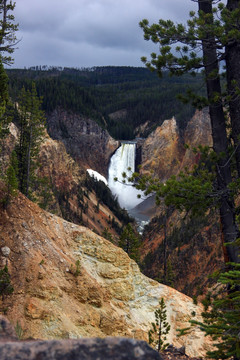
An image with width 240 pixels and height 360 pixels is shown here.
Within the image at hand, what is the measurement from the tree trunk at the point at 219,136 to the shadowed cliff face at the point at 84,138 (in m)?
88.2

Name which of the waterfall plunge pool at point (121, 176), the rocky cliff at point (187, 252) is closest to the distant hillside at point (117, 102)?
the waterfall plunge pool at point (121, 176)

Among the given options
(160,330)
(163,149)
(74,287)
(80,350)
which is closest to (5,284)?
(74,287)

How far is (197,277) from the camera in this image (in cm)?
4125

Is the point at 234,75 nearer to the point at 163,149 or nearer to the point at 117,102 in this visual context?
the point at 163,149

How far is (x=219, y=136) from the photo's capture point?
290 inches

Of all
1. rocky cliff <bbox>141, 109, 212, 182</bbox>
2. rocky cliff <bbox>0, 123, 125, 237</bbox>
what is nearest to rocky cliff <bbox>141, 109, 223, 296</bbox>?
rocky cliff <bbox>0, 123, 125, 237</bbox>

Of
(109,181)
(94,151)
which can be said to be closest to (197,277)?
(109,181)

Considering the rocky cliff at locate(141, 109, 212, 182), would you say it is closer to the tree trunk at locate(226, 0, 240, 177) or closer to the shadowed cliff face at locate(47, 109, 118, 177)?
the shadowed cliff face at locate(47, 109, 118, 177)

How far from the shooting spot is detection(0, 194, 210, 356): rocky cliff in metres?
12.0

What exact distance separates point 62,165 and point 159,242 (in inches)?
841

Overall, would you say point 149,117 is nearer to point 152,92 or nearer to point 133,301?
point 152,92

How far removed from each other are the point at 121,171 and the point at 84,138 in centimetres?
1487

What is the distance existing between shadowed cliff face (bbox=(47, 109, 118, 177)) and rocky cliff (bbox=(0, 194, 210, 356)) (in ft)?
253

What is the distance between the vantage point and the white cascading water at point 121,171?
94625mm
